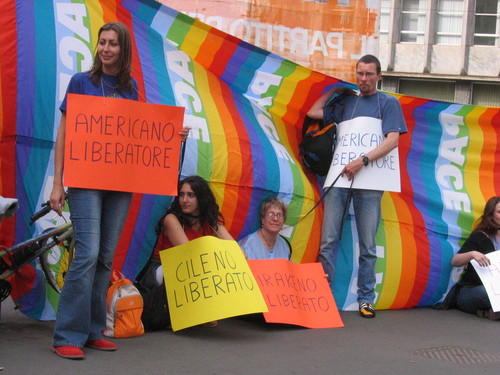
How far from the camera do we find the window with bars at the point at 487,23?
84.4 ft

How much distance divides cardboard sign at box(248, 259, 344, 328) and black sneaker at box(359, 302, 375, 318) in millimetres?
376

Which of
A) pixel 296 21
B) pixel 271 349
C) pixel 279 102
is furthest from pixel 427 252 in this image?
pixel 296 21

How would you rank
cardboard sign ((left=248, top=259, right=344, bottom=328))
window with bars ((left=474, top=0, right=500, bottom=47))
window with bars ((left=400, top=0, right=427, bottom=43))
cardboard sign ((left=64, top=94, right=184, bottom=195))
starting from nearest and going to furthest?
cardboard sign ((left=64, top=94, right=184, bottom=195))
cardboard sign ((left=248, top=259, right=344, bottom=328))
window with bars ((left=474, top=0, right=500, bottom=47))
window with bars ((left=400, top=0, right=427, bottom=43))

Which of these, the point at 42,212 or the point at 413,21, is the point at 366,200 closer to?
the point at 42,212

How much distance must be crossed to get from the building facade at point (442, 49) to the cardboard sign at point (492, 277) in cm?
1979

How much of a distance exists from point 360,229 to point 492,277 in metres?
1.15

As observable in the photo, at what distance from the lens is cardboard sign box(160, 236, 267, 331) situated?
15.7ft

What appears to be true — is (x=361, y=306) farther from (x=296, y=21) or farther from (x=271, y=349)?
(x=296, y=21)

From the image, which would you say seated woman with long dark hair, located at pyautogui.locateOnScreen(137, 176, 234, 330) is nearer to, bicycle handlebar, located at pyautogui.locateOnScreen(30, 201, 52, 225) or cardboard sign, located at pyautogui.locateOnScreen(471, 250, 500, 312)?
bicycle handlebar, located at pyautogui.locateOnScreen(30, 201, 52, 225)

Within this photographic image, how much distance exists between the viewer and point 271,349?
464cm

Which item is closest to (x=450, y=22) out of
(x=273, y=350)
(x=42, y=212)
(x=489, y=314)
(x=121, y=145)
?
(x=489, y=314)

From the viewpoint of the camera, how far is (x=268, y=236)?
5.75 metres

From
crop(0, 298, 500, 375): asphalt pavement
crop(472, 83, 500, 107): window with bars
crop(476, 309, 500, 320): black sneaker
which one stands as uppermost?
crop(472, 83, 500, 107): window with bars

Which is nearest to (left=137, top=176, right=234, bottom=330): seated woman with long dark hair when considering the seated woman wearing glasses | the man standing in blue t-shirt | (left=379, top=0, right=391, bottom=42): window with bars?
the seated woman wearing glasses
